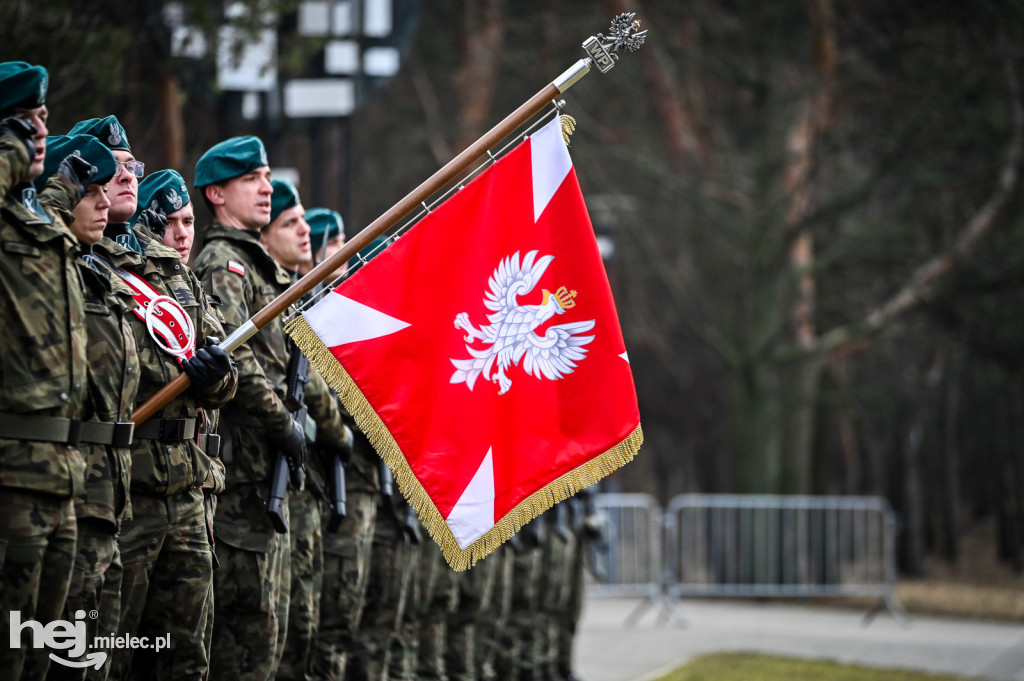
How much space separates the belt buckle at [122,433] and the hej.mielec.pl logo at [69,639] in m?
0.47

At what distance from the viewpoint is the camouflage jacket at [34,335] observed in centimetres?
354

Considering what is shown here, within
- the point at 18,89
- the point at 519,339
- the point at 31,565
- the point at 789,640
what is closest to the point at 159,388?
the point at 31,565

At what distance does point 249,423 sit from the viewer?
5.22 m

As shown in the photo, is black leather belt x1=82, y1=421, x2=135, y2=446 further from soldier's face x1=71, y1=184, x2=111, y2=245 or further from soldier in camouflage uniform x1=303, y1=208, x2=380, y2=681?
soldier in camouflage uniform x1=303, y1=208, x2=380, y2=681

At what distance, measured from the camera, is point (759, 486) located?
1828 cm

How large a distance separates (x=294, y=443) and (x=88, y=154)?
1.36 meters

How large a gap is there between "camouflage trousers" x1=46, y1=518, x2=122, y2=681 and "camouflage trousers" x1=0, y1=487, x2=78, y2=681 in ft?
0.46

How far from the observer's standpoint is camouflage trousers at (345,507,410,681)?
6371 millimetres

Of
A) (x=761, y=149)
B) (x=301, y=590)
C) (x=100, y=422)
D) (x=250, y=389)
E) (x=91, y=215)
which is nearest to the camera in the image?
(x=100, y=422)

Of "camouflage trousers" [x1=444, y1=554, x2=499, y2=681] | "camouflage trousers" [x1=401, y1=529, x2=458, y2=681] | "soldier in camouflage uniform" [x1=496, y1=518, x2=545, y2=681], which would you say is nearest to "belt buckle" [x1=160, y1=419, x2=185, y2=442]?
"camouflage trousers" [x1=401, y1=529, x2=458, y2=681]

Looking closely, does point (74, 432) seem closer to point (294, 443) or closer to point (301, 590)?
point (294, 443)

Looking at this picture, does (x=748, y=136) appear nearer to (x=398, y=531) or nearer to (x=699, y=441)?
(x=699, y=441)

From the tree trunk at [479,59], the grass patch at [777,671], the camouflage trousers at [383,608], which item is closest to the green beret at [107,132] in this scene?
the camouflage trousers at [383,608]

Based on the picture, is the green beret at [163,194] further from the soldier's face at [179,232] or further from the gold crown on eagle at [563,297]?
the gold crown on eagle at [563,297]
